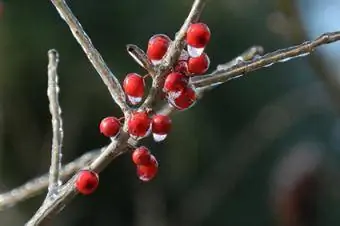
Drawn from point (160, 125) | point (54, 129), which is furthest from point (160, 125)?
point (54, 129)

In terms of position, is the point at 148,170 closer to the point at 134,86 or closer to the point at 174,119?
the point at 134,86

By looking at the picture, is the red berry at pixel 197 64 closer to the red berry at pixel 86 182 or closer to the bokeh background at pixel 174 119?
the red berry at pixel 86 182

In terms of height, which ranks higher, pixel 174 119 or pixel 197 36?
pixel 197 36

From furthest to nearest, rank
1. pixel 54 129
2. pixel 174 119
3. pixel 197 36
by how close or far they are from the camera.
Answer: pixel 174 119, pixel 54 129, pixel 197 36

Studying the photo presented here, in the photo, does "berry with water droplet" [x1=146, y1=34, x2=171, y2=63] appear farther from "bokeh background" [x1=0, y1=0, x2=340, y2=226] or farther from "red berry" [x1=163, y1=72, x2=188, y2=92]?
"bokeh background" [x1=0, y1=0, x2=340, y2=226]

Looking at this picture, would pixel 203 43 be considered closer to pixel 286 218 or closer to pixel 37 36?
pixel 286 218

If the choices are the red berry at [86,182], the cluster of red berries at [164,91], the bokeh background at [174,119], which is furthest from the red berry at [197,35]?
the bokeh background at [174,119]

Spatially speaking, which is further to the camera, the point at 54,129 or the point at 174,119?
the point at 174,119

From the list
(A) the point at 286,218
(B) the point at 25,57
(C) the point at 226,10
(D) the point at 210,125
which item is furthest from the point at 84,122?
(A) the point at 286,218
